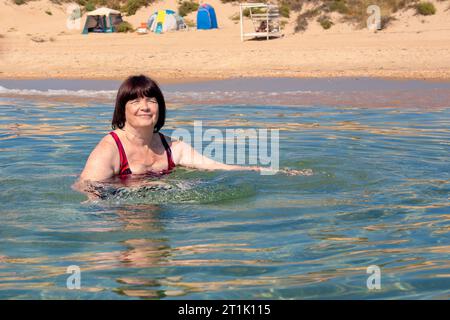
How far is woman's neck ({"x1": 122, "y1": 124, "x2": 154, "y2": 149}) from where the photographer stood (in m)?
6.00

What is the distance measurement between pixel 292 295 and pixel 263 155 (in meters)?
4.32

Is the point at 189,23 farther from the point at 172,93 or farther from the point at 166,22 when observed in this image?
the point at 172,93

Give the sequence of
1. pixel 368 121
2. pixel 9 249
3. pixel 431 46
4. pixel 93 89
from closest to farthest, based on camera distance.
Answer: pixel 9 249 < pixel 368 121 < pixel 93 89 < pixel 431 46

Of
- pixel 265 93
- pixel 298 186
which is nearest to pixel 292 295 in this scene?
pixel 298 186

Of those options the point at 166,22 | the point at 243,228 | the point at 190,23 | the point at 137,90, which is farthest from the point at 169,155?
the point at 190,23

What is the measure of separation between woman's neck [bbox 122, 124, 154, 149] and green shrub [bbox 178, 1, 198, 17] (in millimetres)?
24517

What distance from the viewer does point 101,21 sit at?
28938 millimetres

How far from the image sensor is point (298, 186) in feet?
20.6

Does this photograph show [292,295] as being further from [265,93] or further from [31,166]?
[265,93]

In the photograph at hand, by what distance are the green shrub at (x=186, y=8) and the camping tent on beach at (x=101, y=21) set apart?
7.97ft

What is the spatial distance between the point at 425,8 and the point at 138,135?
776 inches

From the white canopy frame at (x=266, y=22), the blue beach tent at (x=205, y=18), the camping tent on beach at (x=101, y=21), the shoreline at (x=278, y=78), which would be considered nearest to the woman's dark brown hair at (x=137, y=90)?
the shoreline at (x=278, y=78)

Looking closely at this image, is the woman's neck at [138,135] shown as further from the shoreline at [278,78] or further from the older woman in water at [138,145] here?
the shoreline at [278,78]
